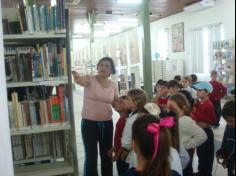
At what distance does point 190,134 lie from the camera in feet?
7.92

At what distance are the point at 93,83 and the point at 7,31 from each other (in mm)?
941

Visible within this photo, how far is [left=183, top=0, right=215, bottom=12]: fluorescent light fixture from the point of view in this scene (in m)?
8.83

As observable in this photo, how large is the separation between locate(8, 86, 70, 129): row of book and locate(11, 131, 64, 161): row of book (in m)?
0.33

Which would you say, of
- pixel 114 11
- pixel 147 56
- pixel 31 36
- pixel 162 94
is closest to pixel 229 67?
pixel 31 36

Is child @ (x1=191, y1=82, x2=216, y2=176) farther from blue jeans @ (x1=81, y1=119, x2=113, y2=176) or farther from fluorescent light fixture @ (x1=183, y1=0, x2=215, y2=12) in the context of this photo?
Result: fluorescent light fixture @ (x1=183, y1=0, x2=215, y2=12)

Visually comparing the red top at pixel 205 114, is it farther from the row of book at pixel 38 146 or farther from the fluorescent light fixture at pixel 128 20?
the fluorescent light fixture at pixel 128 20

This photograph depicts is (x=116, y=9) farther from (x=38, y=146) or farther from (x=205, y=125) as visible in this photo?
(x=205, y=125)

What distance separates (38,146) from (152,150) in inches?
61.7

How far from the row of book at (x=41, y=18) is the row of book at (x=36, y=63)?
148 mm

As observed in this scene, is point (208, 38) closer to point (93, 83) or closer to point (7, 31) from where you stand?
point (93, 83)

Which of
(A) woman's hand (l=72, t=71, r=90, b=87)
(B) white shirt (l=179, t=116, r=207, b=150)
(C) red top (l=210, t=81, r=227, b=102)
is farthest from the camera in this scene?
(A) woman's hand (l=72, t=71, r=90, b=87)

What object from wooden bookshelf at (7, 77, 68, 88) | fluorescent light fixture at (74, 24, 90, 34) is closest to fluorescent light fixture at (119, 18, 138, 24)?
fluorescent light fixture at (74, 24, 90, 34)

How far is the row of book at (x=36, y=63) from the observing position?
2355mm

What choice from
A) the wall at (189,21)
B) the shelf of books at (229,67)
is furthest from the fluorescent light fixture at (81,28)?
the shelf of books at (229,67)
